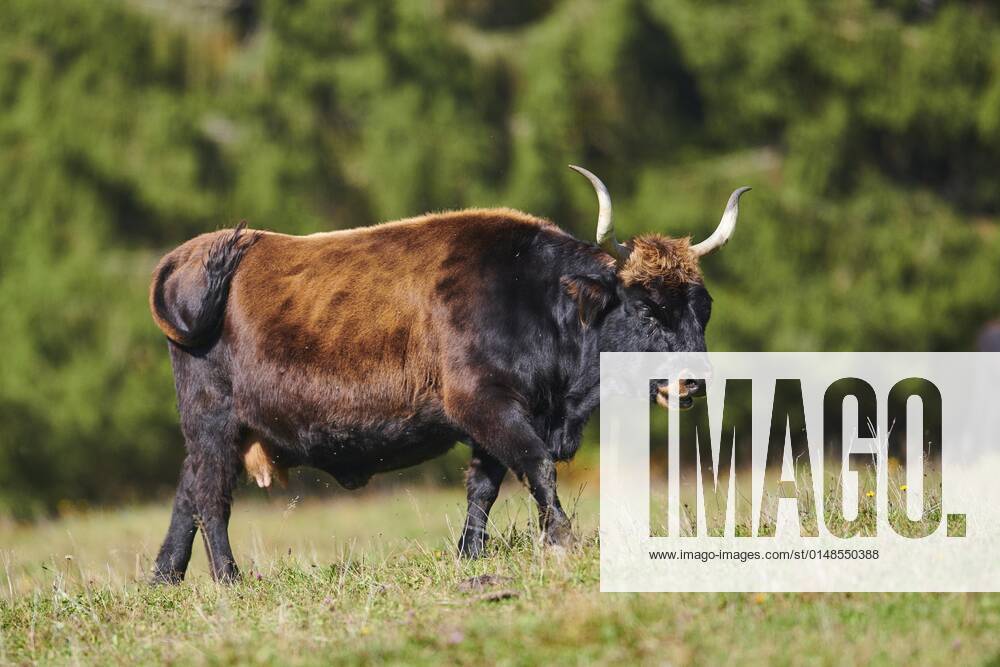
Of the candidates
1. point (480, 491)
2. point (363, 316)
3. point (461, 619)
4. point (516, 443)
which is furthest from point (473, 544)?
point (461, 619)

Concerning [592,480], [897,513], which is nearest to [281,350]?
[897,513]

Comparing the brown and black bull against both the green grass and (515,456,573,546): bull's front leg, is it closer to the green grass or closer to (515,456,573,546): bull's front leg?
(515,456,573,546): bull's front leg

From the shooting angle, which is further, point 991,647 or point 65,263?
point 65,263

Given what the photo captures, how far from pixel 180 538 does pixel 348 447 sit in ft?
4.42

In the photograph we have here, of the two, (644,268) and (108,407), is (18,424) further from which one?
(644,268)

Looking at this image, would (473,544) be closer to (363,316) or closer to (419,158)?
(363,316)

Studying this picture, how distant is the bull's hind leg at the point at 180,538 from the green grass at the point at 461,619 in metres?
0.29

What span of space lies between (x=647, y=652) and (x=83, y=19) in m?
19.7

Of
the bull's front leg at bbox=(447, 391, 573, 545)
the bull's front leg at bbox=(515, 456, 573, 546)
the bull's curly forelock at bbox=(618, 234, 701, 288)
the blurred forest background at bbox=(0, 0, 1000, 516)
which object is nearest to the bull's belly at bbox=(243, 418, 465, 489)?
the bull's front leg at bbox=(447, 391, 573, 545)

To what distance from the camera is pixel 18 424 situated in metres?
21.8

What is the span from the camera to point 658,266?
8.19m

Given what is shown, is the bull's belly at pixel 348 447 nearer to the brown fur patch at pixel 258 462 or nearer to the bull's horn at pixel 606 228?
the brown fur patch at pixel 258 462

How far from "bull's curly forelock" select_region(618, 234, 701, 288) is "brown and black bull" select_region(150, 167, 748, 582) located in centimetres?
1

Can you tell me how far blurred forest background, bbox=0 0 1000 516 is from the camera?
21.7m
